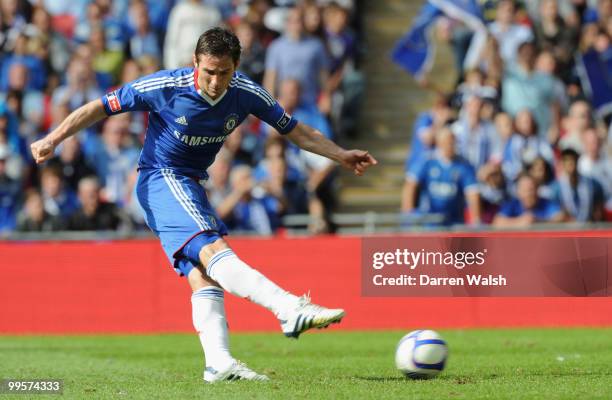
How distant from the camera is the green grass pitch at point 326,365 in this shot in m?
7.84

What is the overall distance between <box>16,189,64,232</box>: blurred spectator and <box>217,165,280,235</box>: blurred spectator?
7.22 ft

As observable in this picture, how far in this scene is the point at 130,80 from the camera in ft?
58.5

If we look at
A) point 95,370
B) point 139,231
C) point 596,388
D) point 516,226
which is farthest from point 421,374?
point 139,231

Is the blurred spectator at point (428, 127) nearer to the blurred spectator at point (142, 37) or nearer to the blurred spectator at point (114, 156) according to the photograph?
the blurred spectator at point (114, 156)

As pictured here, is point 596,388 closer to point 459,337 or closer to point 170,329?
point 459,337

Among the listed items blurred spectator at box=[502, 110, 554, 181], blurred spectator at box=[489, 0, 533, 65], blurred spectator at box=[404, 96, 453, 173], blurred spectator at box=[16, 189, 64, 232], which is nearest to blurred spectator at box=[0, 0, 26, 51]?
blurred spectator at box=[16, 189, 64, 232]

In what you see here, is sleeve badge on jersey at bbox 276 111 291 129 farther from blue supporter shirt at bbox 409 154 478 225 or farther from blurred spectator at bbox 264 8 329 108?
blurred spectator at bbox 264 8 329 108

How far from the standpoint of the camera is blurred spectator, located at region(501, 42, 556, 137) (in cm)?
1752

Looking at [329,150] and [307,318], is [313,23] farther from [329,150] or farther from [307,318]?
[307,318]

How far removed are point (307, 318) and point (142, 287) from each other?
320 inches

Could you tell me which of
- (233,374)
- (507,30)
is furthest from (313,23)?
(233,374)

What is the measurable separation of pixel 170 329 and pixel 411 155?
449 cm

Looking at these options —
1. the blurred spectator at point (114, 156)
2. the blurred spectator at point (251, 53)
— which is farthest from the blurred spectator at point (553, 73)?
the blurred spectator at point (114, 156)

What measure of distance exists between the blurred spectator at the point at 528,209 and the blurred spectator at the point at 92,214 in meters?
5.14
